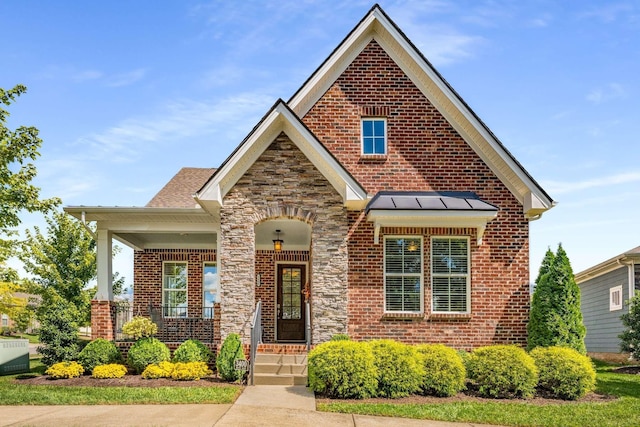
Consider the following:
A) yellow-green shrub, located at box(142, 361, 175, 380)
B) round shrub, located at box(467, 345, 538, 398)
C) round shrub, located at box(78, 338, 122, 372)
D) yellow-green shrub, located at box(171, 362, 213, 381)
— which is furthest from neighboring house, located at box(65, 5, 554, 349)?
round shrub, located at box(467, 345, 538, 398)

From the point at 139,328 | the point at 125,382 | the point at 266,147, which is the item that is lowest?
the point at 125,382

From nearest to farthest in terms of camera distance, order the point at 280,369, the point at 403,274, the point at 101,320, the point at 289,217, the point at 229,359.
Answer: the point at 229,359
the point at 280,369
the point at 289,217
the point at 403,274
the point at 101,320

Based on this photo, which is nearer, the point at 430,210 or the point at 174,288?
the point at 430,210

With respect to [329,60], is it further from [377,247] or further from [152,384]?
[152,384]

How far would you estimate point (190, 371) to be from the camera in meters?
13.6

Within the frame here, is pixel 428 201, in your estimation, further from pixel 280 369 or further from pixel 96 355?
pixel 96 355

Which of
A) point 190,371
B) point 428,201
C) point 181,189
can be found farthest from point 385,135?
point 181,189

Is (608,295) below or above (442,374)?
above

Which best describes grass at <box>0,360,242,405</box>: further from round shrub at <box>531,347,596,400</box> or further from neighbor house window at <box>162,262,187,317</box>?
neighbor house window at <box>162,262,187,317</box>

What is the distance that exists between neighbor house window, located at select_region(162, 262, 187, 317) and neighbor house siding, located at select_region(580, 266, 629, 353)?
1404cm

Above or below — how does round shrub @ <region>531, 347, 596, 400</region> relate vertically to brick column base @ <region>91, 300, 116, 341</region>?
below

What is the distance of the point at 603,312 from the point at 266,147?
51.6 feet

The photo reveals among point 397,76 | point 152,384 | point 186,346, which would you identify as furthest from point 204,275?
point 397,76

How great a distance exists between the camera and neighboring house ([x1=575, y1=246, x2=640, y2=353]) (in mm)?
20672
